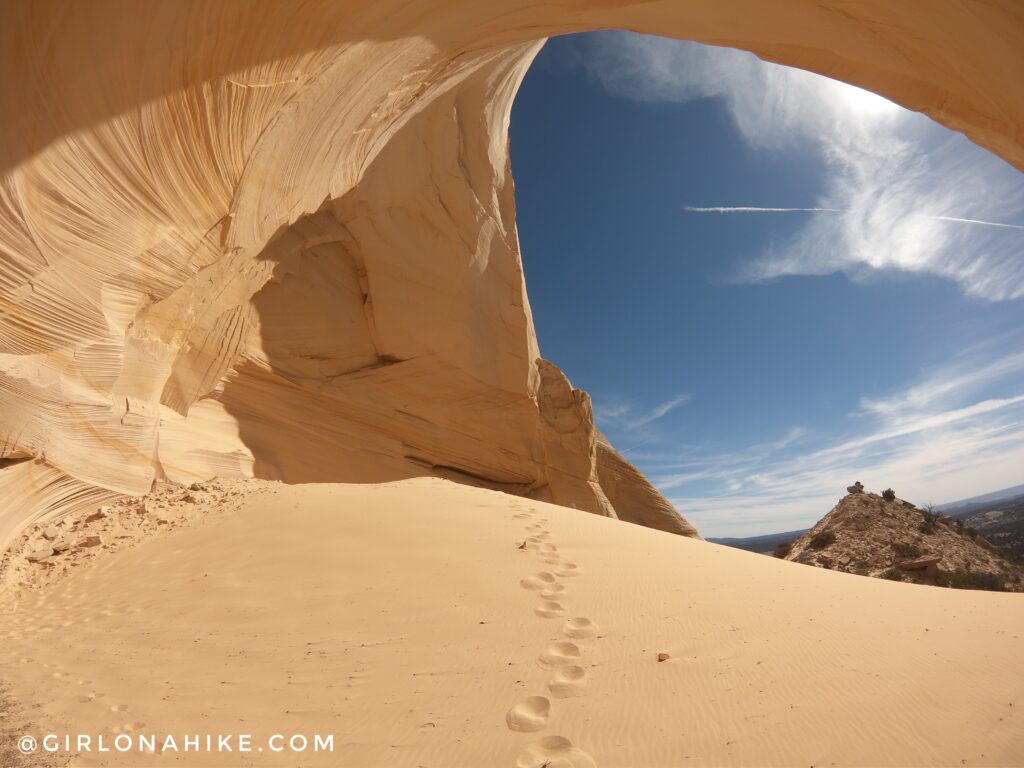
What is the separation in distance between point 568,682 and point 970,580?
18.1m

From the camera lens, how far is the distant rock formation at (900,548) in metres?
16.1

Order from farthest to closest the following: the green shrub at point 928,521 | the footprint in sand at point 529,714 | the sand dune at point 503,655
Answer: the green shrub at point 928,521 < the footprint in sand at point 529,714 < the sand dune at point 503,655

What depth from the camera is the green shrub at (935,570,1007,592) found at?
15.1 meters

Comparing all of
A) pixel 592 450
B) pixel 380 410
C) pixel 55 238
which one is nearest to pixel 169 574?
pixel 55 238

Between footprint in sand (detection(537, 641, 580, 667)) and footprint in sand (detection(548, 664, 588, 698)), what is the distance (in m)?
0.06

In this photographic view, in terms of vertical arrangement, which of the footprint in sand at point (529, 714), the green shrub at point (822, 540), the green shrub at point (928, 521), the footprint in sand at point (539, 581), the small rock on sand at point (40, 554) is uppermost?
the green shrub at point (928, 521)

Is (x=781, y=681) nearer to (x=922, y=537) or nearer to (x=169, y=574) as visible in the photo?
(x=169, y=574)

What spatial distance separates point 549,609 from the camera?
13.1 feet

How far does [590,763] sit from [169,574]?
4398 mm

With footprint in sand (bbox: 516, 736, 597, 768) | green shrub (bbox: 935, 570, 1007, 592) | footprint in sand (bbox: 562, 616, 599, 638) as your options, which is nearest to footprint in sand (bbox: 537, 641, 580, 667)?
footprint in sand (bbox: 562, 616, 599, 638)

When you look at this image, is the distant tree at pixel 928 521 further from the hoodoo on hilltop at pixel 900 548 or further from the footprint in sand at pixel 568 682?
the footprint in sand at pixel 568 682

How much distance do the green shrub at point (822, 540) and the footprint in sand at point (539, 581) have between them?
18290 mm

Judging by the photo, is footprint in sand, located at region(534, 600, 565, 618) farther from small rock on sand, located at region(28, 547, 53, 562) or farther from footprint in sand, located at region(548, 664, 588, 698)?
small rock on sand, located at region(28, 547, 53, 562)

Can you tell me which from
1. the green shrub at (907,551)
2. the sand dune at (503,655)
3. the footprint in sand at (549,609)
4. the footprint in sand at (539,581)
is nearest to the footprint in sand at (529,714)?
the sand dune at (503,655)
